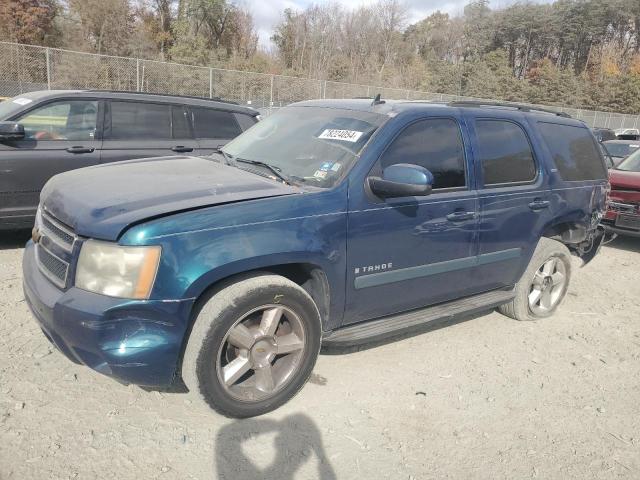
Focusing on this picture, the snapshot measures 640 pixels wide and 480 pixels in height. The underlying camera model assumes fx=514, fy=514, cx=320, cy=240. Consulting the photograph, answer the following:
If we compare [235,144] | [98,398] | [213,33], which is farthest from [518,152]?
[213,33]

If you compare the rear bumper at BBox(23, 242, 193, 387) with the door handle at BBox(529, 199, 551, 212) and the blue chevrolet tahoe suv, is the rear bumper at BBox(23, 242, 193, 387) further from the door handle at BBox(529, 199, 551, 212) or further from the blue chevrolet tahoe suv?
the door handle at BBox(529, 199, 551, 212)

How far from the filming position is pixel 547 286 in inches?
190

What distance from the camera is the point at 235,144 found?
13.7 feet

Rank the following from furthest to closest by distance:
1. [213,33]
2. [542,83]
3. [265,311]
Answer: [542,83]
[213,33]
[265,311]

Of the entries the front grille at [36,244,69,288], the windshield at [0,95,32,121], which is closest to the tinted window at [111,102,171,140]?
the windshield at [0,95,32,121]

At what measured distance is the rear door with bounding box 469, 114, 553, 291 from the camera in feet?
13.0

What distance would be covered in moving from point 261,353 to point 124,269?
92 cm

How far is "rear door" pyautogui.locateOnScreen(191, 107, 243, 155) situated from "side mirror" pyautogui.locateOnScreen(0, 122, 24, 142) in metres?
2.01

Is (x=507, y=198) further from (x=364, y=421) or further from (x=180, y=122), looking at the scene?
(x=180, y=122)

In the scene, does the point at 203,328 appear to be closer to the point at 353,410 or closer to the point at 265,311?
the point at 265,311

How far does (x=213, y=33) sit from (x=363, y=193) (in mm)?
51084

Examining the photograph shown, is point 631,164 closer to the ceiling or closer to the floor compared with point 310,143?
closer to the floor

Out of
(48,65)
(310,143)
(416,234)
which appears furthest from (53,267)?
(48,65)

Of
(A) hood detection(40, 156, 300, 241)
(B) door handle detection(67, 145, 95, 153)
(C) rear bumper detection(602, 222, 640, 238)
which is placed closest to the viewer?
(A) hood detection(40, 156, 300, 241)
